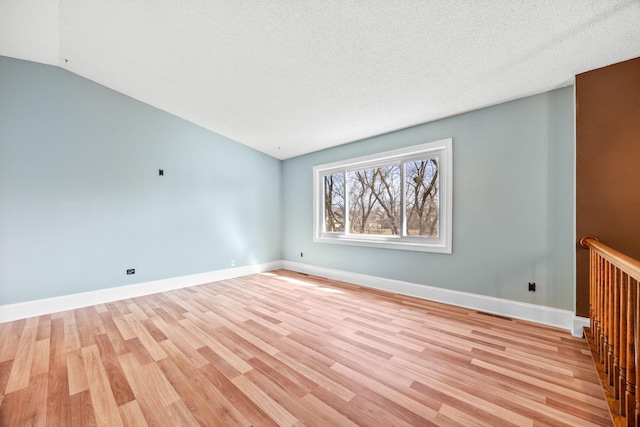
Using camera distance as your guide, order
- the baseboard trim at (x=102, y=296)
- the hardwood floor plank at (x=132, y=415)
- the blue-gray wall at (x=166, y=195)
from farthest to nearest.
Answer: the baseboard trim at (x=102, y=296) → the blue-gray wall at (x=166, y=195) → the hardwood floor plank at (x=132, y=415)

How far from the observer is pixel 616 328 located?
4.51ft

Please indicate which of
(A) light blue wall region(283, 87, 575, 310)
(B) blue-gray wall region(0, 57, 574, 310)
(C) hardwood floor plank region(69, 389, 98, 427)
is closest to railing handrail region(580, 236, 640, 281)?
(A) light blue wall region(283, 87, 575, 310)

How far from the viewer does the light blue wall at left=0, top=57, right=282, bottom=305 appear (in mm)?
2668

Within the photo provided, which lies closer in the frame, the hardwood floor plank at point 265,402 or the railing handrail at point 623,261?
the railing handrail at point 623,261

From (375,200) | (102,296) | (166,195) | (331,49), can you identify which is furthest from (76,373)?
(375,200)

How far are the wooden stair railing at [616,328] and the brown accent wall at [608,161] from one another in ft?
0.53

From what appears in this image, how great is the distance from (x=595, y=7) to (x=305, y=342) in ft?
10.4

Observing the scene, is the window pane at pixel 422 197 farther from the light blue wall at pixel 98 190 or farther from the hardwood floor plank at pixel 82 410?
the hardwood floor plank at pixel 82 410

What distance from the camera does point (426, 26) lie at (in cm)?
176

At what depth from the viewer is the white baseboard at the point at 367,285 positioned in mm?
2348

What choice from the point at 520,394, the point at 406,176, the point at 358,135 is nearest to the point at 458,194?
the point at 406,176

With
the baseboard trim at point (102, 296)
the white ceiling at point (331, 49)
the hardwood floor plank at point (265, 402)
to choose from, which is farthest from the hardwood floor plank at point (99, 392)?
the white ceiling at point (331, 49)

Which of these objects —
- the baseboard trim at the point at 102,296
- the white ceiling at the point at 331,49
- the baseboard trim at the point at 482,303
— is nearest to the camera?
the white ceiling at the point at 331,49

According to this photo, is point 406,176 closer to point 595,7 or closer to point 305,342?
point 595,7
